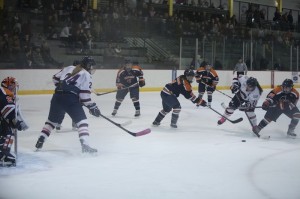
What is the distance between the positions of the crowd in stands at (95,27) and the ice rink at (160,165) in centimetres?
412

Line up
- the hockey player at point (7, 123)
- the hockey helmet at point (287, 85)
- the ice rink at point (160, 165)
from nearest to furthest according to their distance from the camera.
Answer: the ice rink at point (160, 165), the hockey player at point (7, 123), the hockey helmet at point (287, 85)

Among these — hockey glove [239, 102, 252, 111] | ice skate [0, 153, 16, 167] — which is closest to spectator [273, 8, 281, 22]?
hockey glove [239, 102, 252, 111]

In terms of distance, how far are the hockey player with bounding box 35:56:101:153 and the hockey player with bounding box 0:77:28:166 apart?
626mm

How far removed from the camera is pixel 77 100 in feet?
15.1

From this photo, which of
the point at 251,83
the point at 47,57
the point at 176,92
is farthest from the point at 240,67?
the point at 251,83

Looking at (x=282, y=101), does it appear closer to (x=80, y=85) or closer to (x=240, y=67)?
(x=80, y=85)

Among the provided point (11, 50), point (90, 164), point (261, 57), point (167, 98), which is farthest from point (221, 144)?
point (261, 57)

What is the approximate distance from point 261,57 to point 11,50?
7.77 meters

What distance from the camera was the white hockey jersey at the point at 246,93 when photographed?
6152 mm

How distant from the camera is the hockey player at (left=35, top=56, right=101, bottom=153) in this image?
4516mm

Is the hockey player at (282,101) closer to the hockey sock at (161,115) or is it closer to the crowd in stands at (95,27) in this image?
the hockey sock at (161,115)

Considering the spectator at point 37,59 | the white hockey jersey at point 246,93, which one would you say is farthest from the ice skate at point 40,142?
the spectator at point 37,59

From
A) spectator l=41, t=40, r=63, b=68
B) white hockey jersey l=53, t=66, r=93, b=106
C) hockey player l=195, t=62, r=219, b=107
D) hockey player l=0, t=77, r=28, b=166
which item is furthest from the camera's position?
spectator l=41, t=40, r=63, b=68

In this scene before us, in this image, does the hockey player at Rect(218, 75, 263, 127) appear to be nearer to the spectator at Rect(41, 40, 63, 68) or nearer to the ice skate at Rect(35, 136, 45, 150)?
the ice skate at Rect(35, 136, 45, 150)
